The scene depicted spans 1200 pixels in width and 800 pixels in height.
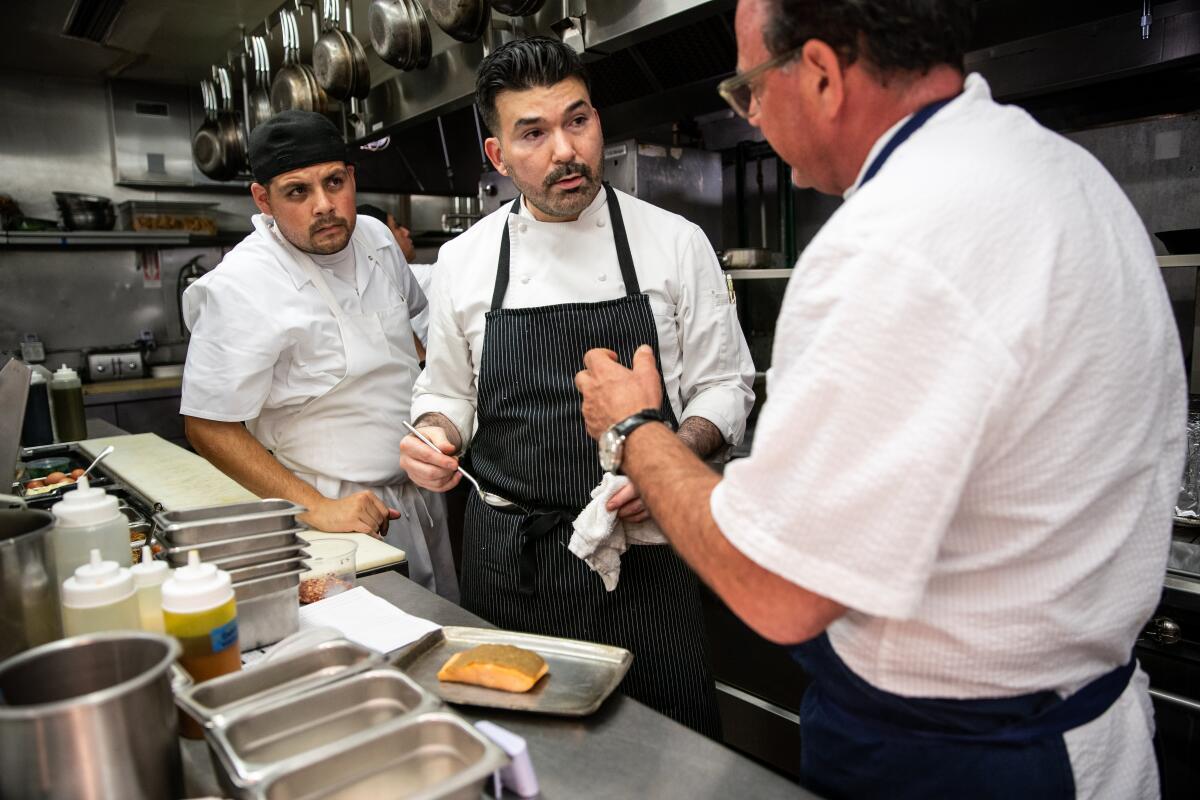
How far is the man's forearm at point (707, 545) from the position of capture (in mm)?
821

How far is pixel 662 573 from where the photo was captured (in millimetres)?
1827

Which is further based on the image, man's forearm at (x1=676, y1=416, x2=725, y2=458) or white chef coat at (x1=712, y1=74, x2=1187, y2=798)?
man's forearm at (x1=676, y1=416, x2=725, y2=458)

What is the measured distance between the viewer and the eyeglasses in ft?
3.01

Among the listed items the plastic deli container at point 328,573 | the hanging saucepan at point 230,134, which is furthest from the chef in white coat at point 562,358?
the hanging saucepan at point 230,134

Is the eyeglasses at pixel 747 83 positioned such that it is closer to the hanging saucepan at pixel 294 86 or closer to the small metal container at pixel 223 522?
the small metal container at pixel 223 522

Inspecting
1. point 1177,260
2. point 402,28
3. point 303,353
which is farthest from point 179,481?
point 1177,260

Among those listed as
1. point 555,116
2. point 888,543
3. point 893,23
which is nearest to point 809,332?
point 888,543

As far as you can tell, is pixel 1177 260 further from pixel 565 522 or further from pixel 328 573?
pixel 328 573

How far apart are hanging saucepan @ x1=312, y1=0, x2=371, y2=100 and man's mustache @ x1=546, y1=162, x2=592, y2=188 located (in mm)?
2372

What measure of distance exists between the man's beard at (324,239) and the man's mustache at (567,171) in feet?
2.57

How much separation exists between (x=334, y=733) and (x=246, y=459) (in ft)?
4.81

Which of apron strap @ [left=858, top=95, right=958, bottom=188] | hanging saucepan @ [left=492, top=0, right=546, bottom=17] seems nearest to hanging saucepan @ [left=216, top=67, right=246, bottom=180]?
hanging saucepan @ [left=492, top=0, right=546, bottom=17]

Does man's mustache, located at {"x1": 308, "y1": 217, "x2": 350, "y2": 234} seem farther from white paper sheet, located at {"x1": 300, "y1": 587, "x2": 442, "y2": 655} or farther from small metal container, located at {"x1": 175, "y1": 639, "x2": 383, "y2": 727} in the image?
small metal container, located at {"x1": 175, "y1": 639, "x2": 383, "y2": 727}

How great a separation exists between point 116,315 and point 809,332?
620 centimetres
